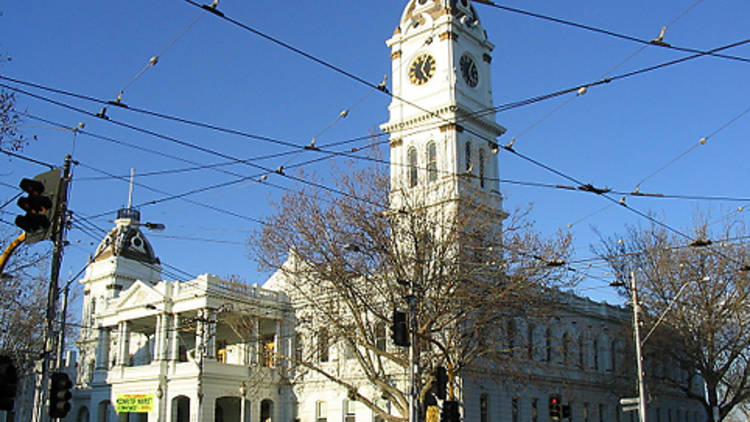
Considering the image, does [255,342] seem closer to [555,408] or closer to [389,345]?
[389,345]

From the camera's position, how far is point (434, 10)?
5138cm

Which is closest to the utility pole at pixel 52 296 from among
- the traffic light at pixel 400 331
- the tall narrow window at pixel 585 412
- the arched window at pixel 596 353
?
the traffic light at pixel 400 331

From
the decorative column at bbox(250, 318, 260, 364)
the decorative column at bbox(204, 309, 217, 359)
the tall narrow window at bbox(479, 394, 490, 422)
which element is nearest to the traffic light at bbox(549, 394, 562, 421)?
the tall narrow window at bbox(479, 394, 490, 422)

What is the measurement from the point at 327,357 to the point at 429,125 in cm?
1530

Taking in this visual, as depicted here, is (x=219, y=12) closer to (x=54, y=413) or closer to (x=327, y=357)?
(x=54, y=413)

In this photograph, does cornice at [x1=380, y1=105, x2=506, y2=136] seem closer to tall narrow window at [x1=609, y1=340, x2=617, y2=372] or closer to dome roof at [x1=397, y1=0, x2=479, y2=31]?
dome roof at [x1=397, y1=0, x2=479, y2=31]

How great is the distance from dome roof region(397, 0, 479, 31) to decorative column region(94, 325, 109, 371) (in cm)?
2770

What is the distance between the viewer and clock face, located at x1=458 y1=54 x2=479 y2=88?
50.0 meters

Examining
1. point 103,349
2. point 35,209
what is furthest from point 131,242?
point 35,209

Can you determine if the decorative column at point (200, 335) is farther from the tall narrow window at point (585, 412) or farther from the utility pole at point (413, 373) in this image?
the tall narrow window at point (585, 412)

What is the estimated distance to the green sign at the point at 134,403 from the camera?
43375 mm

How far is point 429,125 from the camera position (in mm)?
48281

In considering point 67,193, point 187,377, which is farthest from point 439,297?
point 187,377

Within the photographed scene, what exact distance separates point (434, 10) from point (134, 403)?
30.5 m
